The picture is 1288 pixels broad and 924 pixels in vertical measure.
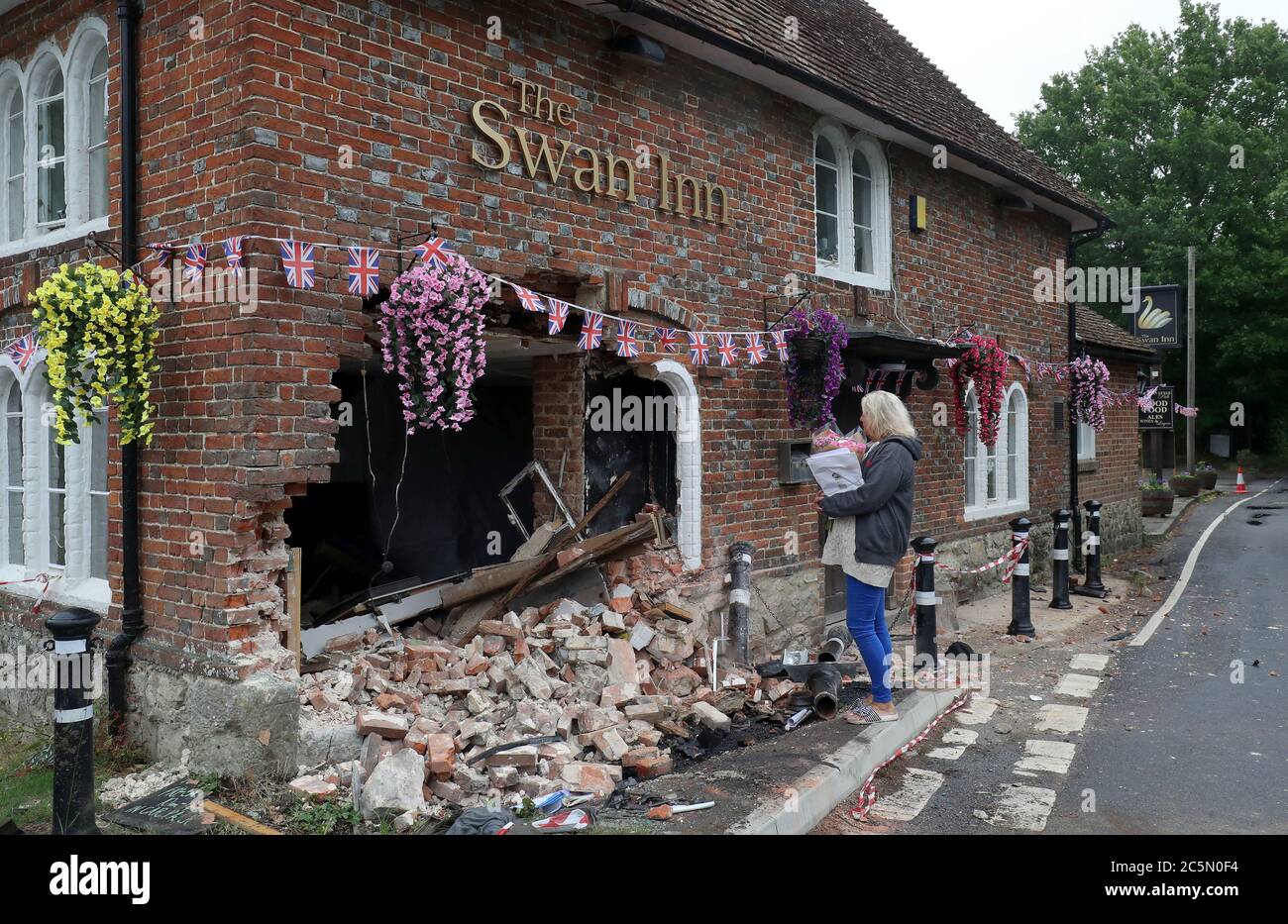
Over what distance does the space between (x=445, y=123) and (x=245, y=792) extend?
4.26 metres

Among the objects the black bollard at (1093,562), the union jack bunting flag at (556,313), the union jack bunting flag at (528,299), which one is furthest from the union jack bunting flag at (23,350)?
the black bollard at (1093,562)

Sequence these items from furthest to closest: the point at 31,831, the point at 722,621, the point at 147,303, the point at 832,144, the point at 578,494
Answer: the point at 832,144 → the point at 722,621 → the point at 578,494 → the point at 147,303 → the point at 31,831

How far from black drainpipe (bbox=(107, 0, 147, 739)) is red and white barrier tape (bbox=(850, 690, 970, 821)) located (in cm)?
456

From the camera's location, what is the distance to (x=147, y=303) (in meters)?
5.77

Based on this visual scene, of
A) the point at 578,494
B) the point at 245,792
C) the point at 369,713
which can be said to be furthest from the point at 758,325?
the point at 245,792

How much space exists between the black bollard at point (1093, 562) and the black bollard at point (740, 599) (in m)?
6.25

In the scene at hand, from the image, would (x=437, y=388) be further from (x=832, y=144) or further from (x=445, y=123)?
(x=832, y=144)

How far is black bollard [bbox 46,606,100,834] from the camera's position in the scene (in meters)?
4.54

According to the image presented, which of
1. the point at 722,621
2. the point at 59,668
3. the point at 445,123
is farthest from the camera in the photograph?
the point at 722,621

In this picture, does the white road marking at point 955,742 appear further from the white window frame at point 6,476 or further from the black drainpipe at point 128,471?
the white window frame at point 6,476

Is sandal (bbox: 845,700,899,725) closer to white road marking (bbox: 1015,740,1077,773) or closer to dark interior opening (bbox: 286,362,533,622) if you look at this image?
white road marking (bbox: 1015,740,1077,773)

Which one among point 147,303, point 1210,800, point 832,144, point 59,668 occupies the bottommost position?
point 1210,800

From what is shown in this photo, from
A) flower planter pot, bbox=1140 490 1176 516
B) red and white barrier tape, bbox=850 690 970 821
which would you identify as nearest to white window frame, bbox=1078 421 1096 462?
flower planter pot, bbox=1140 490 1176 516

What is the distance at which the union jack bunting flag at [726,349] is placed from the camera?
26.9 feet
